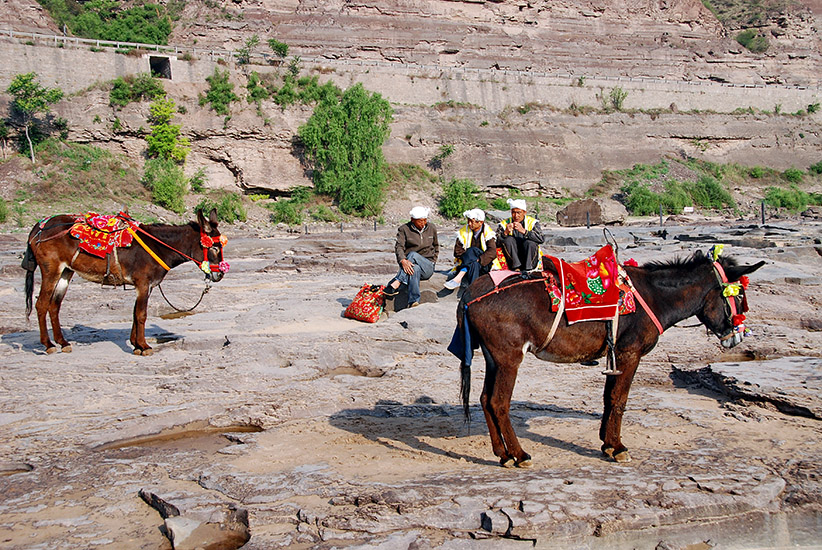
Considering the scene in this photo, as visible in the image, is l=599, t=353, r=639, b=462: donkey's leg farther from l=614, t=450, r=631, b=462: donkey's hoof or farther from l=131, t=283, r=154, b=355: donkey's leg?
l=131, t=283, r=154, b=355: donkey's leg

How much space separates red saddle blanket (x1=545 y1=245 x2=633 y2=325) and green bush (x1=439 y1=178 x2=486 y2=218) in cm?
3660

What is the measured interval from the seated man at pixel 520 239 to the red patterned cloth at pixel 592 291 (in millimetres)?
2776

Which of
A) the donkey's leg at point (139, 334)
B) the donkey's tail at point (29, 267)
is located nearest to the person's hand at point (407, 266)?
the donkey's leg at point (139, 334)

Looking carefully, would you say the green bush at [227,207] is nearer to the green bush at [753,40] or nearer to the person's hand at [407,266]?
the person's hand at [407,266]

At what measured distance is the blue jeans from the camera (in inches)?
437

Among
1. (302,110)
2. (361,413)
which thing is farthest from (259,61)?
(361,413)

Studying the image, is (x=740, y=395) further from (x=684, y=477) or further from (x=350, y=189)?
(x=350, y=189)

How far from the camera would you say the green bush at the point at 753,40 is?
7064cm

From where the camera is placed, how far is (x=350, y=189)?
40.8 m

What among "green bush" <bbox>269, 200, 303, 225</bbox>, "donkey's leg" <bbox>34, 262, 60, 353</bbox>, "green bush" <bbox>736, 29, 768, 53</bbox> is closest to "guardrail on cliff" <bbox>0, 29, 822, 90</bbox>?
"green bush" <bbox>269, 200, 303, 225</bbox>

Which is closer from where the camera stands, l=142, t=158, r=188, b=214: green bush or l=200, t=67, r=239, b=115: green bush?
l=142, t=158, r=188, b=214: green bush

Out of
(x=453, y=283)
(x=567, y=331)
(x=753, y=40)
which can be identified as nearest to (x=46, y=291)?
(x=453, y=283)

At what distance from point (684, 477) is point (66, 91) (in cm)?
4057

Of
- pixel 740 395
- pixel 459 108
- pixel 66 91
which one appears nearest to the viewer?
pixel 740 395
